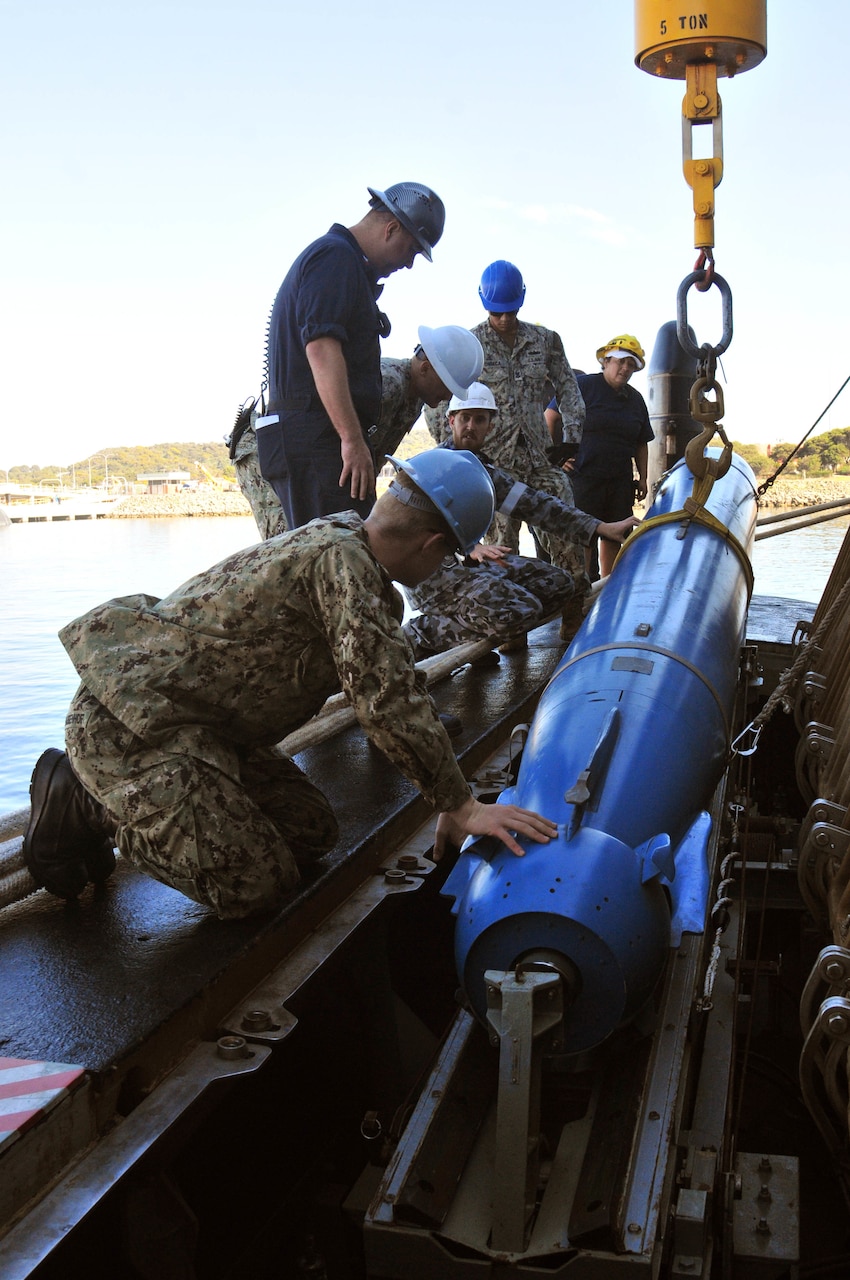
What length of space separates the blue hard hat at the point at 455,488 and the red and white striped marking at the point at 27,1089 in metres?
1.34

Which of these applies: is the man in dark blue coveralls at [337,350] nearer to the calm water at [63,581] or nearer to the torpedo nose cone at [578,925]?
the calm water at [63,581]

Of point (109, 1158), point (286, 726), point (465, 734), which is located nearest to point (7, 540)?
point (465, 734)

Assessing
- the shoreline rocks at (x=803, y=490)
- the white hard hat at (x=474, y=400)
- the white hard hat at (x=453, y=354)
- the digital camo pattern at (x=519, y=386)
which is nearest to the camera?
the white hard hat at (x=453, y=354)

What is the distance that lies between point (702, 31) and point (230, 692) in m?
2.96

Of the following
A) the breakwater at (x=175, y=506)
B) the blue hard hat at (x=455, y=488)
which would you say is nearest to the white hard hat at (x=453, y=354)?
the blue hard hat at (x=455, y=488)

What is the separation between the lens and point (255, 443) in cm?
448

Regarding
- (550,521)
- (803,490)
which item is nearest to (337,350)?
(550,521)

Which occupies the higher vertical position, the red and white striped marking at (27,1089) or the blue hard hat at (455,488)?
the blue hard hat at (455,488)

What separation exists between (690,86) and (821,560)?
33.5 feet

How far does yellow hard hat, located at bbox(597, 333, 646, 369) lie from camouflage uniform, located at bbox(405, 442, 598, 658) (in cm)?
252

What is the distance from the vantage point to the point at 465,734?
408 centimetres

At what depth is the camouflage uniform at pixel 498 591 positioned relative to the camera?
487 cm

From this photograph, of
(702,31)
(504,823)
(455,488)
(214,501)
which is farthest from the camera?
(214,501)

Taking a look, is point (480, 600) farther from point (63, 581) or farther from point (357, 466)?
point (63, 581)
